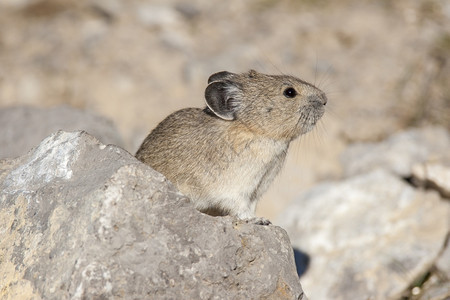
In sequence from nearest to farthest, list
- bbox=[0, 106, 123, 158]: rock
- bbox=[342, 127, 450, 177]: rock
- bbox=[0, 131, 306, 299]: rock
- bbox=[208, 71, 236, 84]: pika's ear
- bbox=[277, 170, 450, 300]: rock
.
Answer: bbox=[0, 131, 306, 299]: rock → bbox=[208, 71, 236, 84]: pika's ear → bbox=[277, 170, 450, 300]: rock → bbox=[0, 106, 123, 158]: rock → bbox=[342, 127, 450, 177]: rock

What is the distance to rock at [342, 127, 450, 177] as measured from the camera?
34.3ft

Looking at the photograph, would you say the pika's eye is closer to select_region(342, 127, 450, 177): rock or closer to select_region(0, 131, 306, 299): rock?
select_region(0, 131, 306, 299): rock

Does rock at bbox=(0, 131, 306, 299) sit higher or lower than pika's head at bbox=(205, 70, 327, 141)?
lower

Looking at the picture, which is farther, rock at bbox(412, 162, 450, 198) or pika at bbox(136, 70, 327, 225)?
rock at bbox(412, 162, 450, 198)

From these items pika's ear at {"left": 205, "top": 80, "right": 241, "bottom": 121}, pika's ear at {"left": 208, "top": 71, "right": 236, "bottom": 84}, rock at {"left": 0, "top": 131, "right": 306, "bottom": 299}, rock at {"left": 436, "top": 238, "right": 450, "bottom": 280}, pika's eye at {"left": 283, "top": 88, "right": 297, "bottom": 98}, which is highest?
pika's eye at {"left": 283, "top": 88, "right": 297, "bottom": 98}

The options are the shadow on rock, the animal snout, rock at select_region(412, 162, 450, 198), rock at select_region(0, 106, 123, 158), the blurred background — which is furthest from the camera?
the blurred background

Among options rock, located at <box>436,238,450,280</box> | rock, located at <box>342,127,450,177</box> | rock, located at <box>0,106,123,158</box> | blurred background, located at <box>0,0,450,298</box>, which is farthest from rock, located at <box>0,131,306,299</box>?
rock, located at <box>342,127,450,177</box>

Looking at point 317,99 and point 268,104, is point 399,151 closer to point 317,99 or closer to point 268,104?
point 317,99

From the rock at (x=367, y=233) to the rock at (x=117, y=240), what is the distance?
10.2 feet

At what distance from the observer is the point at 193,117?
24.0 ft

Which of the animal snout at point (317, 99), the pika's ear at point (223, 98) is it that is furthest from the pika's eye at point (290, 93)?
the pika's ear at point (223, 98)

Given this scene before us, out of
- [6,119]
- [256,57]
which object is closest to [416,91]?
[256,57]

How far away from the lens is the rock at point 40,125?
9039 millimetres

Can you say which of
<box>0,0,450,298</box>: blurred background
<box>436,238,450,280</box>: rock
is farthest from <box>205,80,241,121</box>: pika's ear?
<box>0,0,450,298</box>: blurred background
